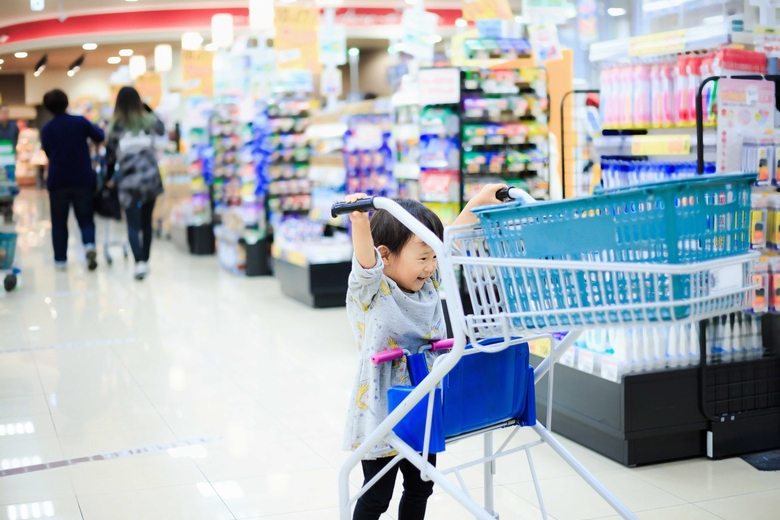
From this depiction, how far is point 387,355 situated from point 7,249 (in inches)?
267

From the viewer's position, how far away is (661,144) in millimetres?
3697

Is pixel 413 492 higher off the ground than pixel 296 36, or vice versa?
pixel 296 36

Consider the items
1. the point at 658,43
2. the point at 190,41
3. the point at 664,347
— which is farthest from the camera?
the point at 190,41

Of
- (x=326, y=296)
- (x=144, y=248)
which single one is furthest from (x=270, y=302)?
(x=144, y=248)

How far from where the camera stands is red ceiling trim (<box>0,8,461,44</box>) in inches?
696

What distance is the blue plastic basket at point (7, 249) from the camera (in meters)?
7.79

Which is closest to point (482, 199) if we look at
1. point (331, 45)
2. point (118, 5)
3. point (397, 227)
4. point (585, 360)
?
point (397, 227)

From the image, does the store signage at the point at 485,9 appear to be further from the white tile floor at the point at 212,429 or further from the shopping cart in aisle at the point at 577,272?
the shopping cart in aisle at the point at 577,272

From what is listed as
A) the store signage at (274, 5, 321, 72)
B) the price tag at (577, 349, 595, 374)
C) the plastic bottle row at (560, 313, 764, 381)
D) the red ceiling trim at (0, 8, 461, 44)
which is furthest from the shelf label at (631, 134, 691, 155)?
the red ceiling trim at (0, 8, 461, 44)

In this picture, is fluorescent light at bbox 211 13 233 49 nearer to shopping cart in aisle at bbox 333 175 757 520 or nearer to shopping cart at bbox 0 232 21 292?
shopping cart at bbox 0 232 21 292

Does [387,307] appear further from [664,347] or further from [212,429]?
[212,429]

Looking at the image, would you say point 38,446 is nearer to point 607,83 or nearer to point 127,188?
point 607,83

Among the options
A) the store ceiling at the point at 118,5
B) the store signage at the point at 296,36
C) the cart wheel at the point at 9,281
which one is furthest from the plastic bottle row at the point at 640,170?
the store ceiling at the point at 118,5

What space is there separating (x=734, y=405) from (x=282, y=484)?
1.84 m
